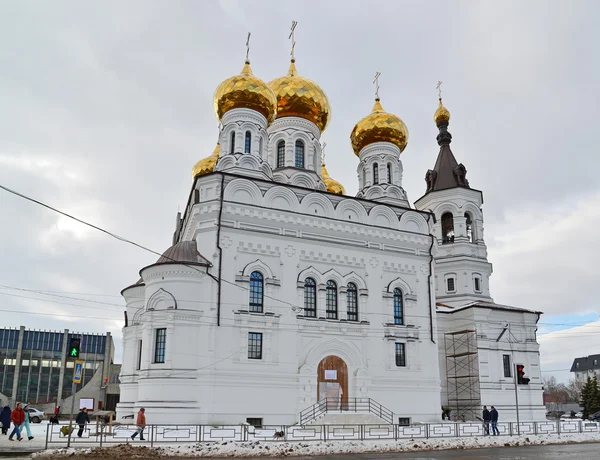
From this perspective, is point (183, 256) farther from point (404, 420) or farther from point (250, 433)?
point (404, 420)

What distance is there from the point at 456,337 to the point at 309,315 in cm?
1021

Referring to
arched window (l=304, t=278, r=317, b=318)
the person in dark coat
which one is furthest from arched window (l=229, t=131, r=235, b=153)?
the person in dark coat

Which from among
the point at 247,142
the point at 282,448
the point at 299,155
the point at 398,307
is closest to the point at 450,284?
the point at 398,307

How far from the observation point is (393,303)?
25719 mm

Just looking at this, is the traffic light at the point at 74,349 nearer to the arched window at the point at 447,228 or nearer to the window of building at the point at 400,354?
the window of building at the point at 400,354

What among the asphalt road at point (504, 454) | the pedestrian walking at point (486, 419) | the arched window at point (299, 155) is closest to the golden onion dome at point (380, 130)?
the arched window at point (299, 155)

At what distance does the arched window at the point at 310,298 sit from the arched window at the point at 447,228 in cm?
1283

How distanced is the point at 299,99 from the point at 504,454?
67.7 ft

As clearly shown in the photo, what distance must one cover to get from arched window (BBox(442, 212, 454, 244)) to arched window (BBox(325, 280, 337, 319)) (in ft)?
39.3

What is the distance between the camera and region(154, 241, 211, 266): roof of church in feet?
71.9

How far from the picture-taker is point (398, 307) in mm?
26016

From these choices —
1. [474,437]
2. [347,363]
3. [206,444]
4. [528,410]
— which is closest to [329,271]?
[347,363]

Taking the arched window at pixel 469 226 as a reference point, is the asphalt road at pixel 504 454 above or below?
below

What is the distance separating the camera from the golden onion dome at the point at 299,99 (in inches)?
1168
